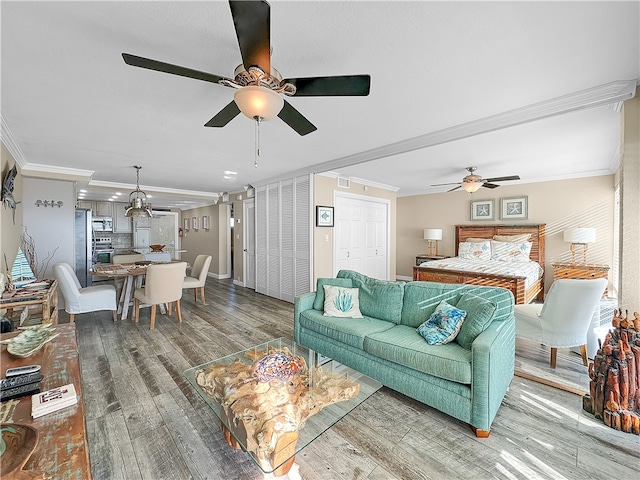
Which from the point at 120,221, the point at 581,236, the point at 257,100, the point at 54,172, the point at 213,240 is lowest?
the point at 213,240

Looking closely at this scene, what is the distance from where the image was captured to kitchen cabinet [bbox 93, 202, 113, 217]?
832cm

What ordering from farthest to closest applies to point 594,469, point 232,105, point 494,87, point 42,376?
point 494,87 < point 232,105 < point 594,469 < point 42,376

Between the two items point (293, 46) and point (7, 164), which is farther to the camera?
point (7, 164)

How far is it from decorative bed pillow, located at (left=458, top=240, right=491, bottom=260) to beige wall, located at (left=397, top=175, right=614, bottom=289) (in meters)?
0.66

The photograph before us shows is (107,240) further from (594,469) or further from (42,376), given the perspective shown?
(594,469)

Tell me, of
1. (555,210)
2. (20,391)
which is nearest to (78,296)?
(20,391)

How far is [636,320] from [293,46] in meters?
2.98

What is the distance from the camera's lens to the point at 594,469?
1.57 metres

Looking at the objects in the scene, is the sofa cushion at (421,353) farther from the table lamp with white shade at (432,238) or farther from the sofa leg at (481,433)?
the table lamp with white shade at (432,238)

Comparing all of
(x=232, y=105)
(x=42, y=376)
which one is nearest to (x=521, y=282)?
(x=232, y=105)

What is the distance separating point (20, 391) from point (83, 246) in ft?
17.6

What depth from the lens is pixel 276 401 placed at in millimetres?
1547

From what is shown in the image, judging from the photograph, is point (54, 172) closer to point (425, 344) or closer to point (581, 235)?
point (425, 344)

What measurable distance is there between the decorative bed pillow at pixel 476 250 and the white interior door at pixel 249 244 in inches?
185
